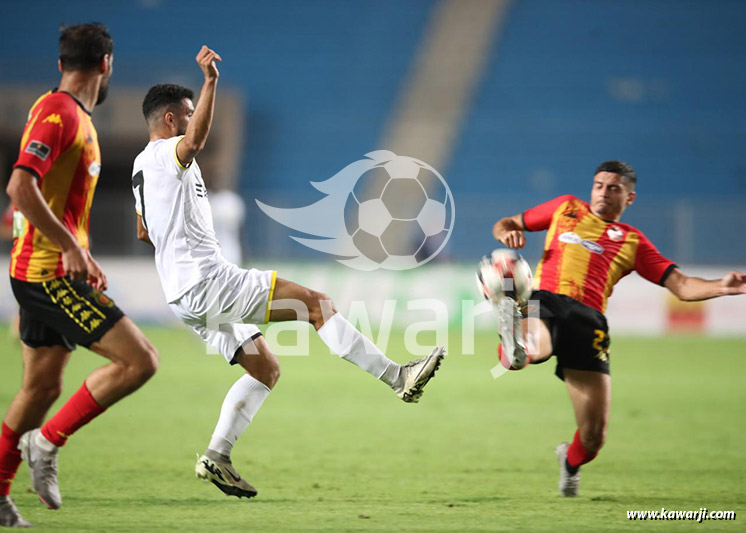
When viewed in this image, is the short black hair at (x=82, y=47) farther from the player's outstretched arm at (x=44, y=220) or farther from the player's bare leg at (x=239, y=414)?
the player's bare leg at (x=239, y=414)

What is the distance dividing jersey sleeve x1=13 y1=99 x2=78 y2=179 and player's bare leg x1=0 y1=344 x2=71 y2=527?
Answer: 1013mm

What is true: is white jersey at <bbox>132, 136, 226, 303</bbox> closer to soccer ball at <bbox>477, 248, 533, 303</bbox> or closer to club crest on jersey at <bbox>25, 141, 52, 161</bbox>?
club crest on jersey at <bbox>25, 141, 52, 161</bbox>

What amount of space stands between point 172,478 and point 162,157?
237 cm

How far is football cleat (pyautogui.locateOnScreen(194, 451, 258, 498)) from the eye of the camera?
5484 millimetres

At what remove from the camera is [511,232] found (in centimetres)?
626

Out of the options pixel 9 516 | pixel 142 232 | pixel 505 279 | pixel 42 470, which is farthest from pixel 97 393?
pixel 505 279

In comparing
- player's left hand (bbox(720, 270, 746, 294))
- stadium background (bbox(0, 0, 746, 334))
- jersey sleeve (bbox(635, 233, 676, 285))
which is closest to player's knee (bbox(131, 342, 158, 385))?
jersey sleeve (bbox(635, 233, 676, 285))

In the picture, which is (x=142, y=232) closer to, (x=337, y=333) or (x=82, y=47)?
(x=82, y=47)

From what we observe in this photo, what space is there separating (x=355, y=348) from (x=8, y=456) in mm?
1963

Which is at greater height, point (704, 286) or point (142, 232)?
point (704, 286)

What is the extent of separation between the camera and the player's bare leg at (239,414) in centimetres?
553

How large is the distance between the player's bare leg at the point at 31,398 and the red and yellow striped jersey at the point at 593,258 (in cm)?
319

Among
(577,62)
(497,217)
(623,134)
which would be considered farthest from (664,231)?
(577,62)

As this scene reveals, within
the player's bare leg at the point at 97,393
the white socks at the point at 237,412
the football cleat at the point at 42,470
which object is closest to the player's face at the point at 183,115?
the player's bare leg at the point at 97,393
